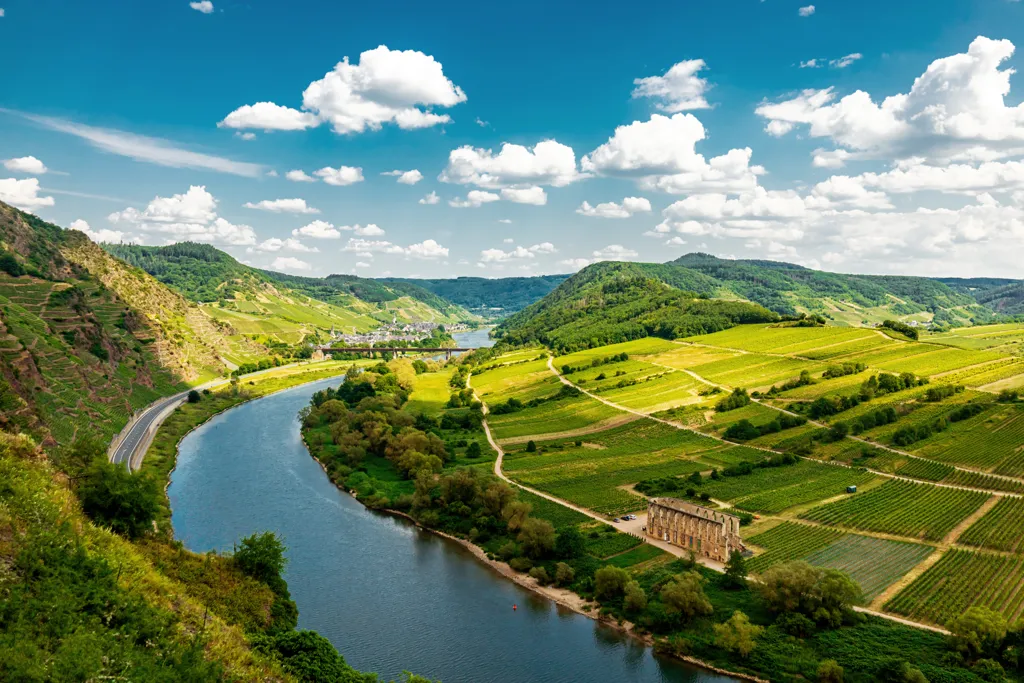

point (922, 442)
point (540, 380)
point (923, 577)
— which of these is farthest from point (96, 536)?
point (540, 380)

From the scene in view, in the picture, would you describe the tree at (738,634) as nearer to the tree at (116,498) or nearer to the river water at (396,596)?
the river water at (396,596)

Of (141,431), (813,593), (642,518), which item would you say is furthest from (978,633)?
(141,431)

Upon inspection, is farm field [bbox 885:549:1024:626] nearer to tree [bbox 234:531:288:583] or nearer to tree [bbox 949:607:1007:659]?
tree [bbox 949:607:1007:659]

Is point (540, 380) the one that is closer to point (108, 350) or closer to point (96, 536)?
point (108, 350)

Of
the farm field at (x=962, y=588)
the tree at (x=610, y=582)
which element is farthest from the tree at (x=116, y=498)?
the farm field at (x=962, y=588)

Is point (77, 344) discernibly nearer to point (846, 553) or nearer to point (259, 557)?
point (259, 557)

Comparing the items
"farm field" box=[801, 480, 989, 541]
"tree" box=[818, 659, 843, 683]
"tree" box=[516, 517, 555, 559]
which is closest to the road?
"tree" box=[516, 517, 555, 559]
